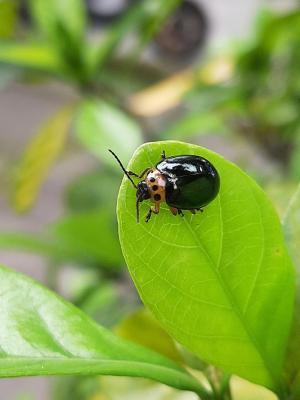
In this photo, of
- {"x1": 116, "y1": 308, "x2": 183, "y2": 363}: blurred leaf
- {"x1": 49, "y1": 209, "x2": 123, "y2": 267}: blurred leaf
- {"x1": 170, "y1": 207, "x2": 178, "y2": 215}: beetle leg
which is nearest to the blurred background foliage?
{"x1": 49, "y1": 209, "x2": 123, "y2": 267}: blurred leaf

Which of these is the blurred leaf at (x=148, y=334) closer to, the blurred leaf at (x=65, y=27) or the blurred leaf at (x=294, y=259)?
the blurred leaf at (x=294, y=259)

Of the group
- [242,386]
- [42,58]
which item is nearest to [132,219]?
[242,386]

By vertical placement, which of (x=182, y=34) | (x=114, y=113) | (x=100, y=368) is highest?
(x=182, y=34)

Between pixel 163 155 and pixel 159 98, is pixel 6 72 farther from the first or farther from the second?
pixel 163 155

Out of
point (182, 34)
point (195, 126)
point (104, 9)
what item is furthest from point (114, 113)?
point (104, 9)

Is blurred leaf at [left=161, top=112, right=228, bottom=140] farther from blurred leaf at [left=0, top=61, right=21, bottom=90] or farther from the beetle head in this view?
the beetle head

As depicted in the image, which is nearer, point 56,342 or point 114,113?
point 56,342

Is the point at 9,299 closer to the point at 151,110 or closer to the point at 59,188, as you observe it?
the point at 151,110
